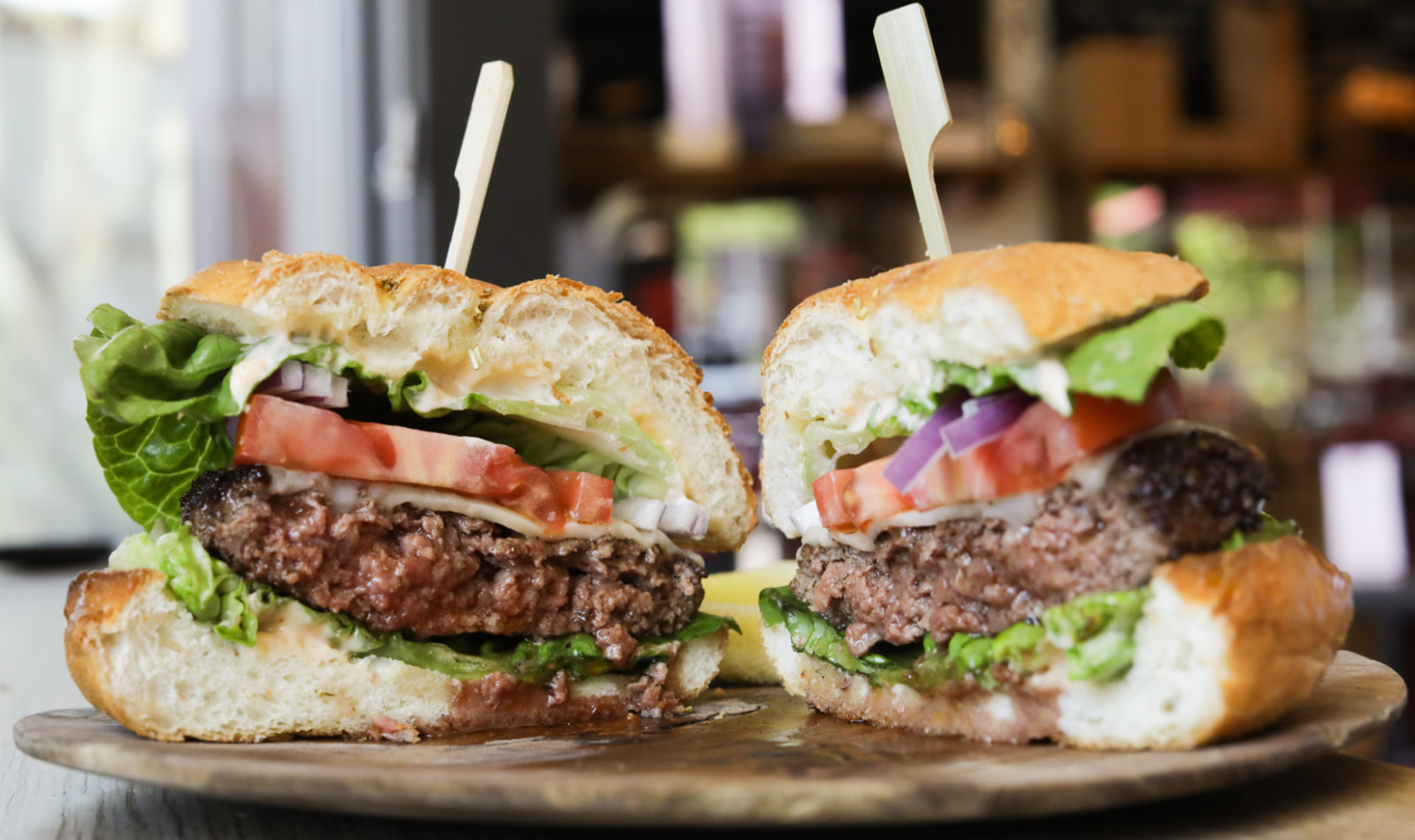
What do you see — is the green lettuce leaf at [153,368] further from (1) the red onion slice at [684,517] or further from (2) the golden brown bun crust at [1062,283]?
(2) the golden brown bun crust at [1062,283]

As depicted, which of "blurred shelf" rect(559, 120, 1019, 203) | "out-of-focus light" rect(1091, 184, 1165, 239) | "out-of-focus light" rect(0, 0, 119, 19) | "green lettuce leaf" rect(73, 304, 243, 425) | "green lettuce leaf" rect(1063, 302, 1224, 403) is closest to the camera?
"green lettuce leaf" rect(1063, 302, 1224, 403)

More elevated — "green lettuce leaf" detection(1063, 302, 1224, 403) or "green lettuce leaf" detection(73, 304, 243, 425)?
"green lettuce leaf" detection(1063, 302, 1224, 403)

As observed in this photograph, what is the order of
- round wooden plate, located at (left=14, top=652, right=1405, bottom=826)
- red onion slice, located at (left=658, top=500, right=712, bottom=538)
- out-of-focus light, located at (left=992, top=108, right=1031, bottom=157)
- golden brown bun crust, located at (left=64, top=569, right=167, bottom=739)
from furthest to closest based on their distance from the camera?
out-of-focus light, located at (left=992, top=108, right=1031, bottom=157)
red onion slice, located at (left=658, top=500, right=712, bottom=538)
golden brown bun crust, located at (left=64, top=569, right=167, bottom=739)
round wooden plate, located at (left=14, top=652, right=1405, bottom=826)

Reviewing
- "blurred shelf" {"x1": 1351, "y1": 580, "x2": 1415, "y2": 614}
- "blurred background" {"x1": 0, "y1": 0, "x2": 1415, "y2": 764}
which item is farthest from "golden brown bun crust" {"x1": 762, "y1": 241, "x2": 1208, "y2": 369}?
"blurred shelf" {"x1": 1351, "y1": 580, "x2": 1415, "y2": 614}

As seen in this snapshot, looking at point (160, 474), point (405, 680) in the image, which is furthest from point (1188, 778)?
point (160, 474)

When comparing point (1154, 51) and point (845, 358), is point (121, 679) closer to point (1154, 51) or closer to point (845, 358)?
point (845, 358)

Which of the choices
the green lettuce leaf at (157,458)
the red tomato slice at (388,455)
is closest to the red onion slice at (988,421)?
the red tomato slice at (388,455)

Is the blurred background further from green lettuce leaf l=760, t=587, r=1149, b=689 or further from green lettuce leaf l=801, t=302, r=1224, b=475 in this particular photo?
green lettuce leaf l=801, t=302, r=1224, b=475
